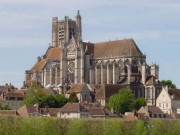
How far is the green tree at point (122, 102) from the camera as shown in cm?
13725

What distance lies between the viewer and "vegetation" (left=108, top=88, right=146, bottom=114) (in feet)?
451

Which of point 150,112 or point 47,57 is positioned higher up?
point 47,57

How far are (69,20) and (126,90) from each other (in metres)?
43.8

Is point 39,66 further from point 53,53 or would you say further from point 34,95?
point 34,95

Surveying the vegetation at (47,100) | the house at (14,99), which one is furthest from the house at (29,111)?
the house at (14,99)

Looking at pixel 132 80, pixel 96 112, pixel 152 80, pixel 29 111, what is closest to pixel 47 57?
pixel 132 80

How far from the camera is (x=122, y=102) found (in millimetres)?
137750

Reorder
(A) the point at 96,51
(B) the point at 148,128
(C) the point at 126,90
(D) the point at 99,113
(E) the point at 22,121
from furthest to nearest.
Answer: (A) the point at 96,51 → (C) the point at 126,90 → (D) the point at 99,113 → (B) the point at 148,128 → (E) the point at 22,121

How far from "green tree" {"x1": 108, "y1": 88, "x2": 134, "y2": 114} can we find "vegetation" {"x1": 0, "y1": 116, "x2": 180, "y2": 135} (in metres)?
47.1

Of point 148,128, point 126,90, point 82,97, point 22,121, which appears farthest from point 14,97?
point 22,121

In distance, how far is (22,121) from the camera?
72188 millimetres

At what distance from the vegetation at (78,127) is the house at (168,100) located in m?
57.5

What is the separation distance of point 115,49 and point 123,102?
32240 mm

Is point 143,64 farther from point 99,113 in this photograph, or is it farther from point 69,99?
point 99,113
